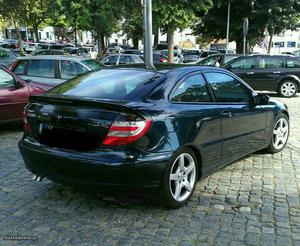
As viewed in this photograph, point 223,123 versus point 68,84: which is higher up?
point 68,84

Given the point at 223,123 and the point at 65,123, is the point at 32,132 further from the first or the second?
the point at 223,123

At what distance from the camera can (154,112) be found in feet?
14.1

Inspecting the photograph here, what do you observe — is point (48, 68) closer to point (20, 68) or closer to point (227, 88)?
point (20, 68)

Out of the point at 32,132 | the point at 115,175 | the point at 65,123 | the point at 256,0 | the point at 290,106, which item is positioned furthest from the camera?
the point at 256,0

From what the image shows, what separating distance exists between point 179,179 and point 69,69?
7.71 m

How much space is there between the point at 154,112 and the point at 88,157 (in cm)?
76

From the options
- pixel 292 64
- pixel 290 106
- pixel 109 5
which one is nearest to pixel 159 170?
pixel 290 106

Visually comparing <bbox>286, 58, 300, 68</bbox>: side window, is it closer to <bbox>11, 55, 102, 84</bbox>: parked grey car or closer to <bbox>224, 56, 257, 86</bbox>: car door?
<bbox>224, 56, 257, 86</bbox>: car door

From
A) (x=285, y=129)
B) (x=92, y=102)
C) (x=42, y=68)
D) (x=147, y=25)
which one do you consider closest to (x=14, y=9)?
(x=42, y=68)

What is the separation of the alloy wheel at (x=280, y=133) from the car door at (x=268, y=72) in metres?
9.01

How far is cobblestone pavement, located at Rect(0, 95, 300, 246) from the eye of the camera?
395 centimetres

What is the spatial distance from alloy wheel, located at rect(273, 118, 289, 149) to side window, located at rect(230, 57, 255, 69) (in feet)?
30.2

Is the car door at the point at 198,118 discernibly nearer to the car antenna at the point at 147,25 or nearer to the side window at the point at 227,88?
the side window at the point at 227,88

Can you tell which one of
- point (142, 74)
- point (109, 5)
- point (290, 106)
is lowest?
point (290, 106)
